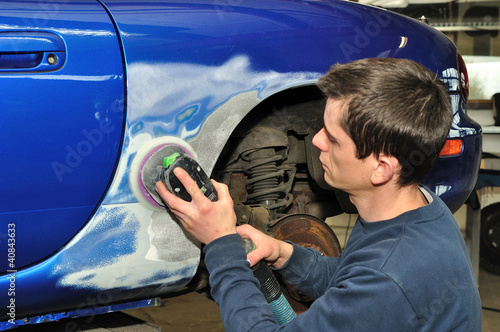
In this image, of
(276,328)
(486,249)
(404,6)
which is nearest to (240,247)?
(276,328)

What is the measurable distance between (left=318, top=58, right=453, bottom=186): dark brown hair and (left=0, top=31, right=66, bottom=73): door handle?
0.77m

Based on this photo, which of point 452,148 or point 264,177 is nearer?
point 264,177

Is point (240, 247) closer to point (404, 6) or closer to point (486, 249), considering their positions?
point (486, 249)

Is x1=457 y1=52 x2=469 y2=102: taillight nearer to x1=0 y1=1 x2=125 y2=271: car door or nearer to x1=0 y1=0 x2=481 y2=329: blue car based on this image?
x1=0 y1=0 x2=481 y2=329: blue car

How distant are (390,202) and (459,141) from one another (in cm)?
113

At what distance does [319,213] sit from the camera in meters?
2.58

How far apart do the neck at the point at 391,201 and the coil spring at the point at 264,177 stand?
2.67ft

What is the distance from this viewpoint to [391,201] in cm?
139
